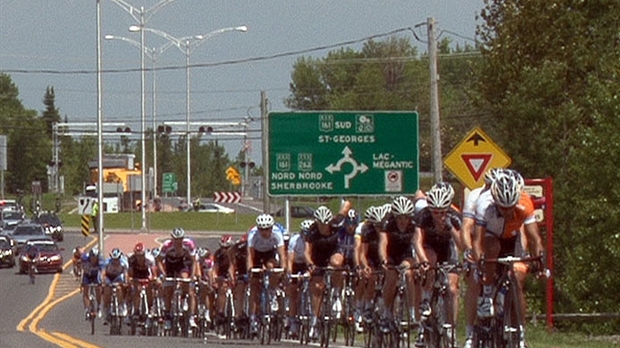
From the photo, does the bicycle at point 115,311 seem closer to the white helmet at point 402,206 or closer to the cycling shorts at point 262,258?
the cycling shorts at point 262,258

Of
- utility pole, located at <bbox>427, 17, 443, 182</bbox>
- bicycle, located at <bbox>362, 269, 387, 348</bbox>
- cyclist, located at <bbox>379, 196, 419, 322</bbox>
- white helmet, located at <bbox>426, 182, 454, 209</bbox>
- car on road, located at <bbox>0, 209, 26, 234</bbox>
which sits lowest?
car on road, located at <bbox>0, 209, 26, 234</bbox>

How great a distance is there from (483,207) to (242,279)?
1089 cm

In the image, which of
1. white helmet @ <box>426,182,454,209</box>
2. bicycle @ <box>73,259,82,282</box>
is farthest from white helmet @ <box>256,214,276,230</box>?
bicycle @ <box>73,259,82,282</box>

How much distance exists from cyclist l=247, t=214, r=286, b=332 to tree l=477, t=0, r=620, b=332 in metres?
13.5

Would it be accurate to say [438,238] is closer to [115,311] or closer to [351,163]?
[351,163]

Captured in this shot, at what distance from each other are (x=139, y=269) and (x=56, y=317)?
16645mm

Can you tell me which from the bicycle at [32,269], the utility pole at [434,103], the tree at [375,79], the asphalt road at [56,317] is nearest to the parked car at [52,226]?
the asphalt road at [56,317]

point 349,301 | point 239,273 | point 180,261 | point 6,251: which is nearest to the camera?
point 349,301

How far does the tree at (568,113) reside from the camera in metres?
36.5

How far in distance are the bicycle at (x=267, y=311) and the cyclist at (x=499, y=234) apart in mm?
9118

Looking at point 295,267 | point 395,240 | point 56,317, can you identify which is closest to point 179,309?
point 295,267

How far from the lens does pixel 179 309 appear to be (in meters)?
29.7

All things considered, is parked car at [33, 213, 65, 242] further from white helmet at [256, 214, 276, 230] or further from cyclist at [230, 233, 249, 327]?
white helmet at [256, 214, 276, 230]

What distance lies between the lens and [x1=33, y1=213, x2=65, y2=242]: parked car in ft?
284
